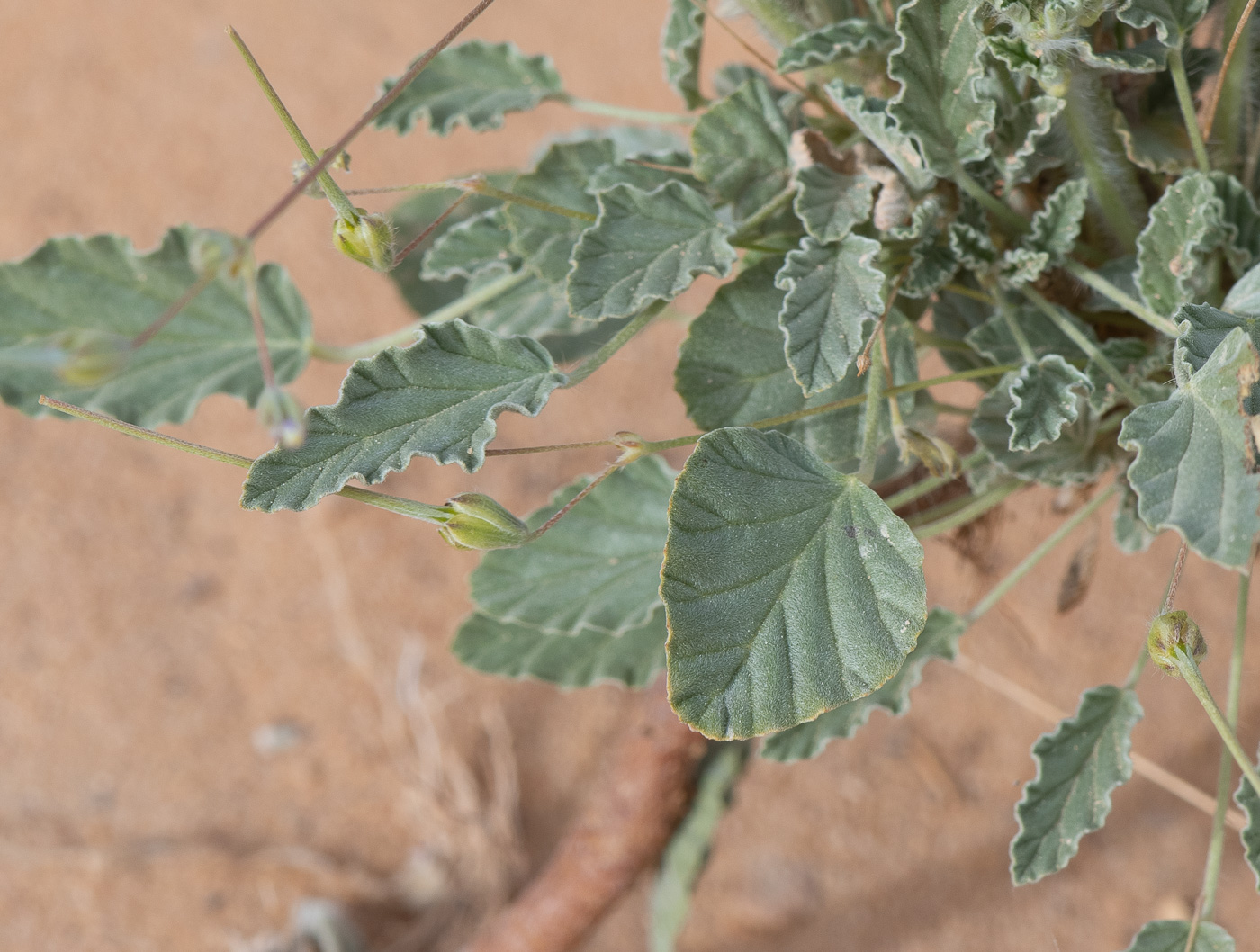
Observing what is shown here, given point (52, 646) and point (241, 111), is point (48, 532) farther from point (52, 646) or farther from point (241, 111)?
point (241, 111)

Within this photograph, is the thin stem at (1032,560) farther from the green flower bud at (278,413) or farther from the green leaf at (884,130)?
the green flower bud at (278,413)

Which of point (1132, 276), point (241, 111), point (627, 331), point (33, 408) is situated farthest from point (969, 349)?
point (241, 111)

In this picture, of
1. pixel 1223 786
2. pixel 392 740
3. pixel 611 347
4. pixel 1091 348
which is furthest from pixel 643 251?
pixel 392 740

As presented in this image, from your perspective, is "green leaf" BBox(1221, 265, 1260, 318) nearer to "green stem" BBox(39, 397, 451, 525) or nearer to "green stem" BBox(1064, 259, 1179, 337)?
"green stem" BBox(1064, 259, 1179, 337)

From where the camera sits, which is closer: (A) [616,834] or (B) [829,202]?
(B) [829,202]

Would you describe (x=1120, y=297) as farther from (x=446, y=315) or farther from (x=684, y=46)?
(x=446, y=315)
